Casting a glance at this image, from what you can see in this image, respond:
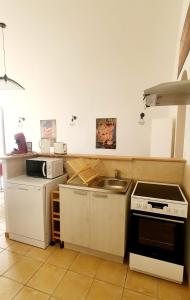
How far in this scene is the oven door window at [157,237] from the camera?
5.53 feet

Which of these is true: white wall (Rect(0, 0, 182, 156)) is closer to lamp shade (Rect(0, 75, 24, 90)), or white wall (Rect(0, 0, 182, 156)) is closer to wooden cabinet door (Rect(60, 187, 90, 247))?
lamp shade (Rect(0, 75, 24, 90))

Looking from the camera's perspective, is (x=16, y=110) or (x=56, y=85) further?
(x=16, y=110)

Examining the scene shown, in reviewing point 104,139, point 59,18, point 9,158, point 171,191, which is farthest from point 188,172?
point 104,139

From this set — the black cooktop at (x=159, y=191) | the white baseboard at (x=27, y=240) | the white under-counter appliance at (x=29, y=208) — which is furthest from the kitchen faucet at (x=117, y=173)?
the white baseboard at (x=27, y=240)

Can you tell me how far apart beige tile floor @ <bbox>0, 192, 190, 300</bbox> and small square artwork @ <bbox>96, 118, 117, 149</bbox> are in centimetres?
308

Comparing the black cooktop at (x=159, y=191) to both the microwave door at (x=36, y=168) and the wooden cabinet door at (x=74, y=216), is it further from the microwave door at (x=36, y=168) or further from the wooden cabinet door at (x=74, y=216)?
the microwave door at (x=36, y=168)

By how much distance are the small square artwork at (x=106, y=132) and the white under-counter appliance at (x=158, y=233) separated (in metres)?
3.00

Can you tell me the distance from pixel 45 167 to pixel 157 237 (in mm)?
1532

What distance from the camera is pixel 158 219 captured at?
1730mm

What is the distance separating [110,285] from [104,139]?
11.6 ft

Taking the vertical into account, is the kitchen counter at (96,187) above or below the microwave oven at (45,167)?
below

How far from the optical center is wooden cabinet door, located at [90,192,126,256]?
1.92 meters

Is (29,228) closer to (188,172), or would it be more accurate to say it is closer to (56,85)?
(188,172)

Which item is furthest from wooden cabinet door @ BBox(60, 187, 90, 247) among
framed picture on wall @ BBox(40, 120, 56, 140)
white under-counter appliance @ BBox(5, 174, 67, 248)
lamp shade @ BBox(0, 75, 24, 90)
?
framed picture on wall @ BBox(40, 120, 56, 140)
